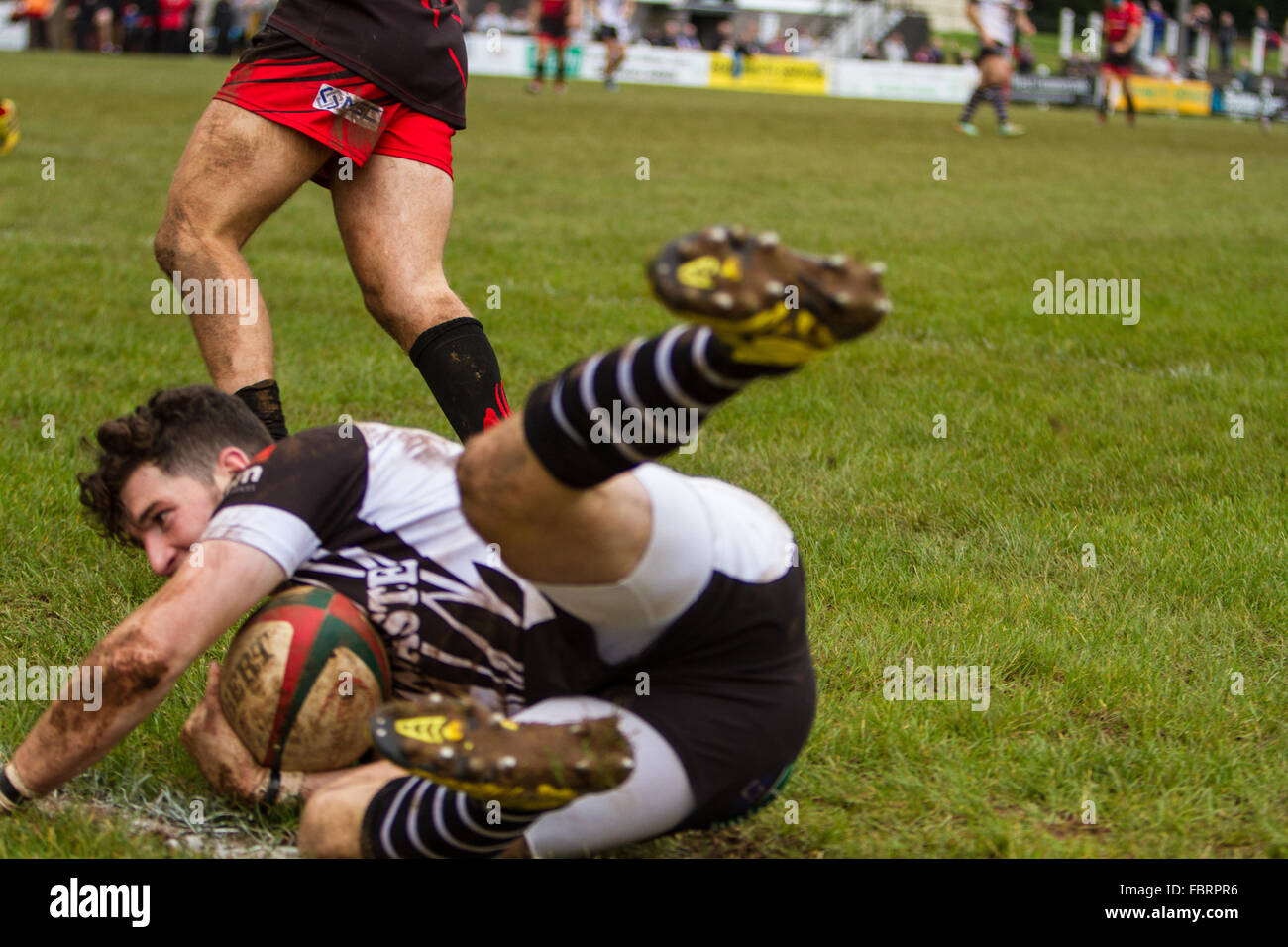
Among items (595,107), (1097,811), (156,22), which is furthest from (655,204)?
(156,22)

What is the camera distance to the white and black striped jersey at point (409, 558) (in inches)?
96.2

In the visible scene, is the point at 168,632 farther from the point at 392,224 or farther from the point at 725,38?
the point at 725,38

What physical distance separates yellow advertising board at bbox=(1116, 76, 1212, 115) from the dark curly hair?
3885cm

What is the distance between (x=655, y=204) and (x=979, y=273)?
148 inches

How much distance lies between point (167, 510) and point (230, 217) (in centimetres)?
163

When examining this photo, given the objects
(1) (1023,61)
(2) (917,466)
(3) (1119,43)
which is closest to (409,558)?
(2) (917,466)

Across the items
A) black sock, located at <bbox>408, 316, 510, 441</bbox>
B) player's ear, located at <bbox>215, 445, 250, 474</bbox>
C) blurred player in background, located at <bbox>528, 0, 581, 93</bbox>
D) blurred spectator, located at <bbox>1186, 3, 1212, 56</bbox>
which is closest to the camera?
player's ear, located at <bbox>215, 445, 250, 474</bbox>

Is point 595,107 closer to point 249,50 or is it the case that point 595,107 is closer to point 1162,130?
point 1162,130

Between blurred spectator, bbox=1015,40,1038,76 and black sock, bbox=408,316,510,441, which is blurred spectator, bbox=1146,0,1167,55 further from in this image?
black sock, bbox=408,316,510,441

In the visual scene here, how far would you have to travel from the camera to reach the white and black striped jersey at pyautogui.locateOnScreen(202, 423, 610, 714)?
8.02 feet

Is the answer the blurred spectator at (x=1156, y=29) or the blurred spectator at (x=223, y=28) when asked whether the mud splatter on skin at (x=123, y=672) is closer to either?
the blurred spectator at (x=223, y=28)

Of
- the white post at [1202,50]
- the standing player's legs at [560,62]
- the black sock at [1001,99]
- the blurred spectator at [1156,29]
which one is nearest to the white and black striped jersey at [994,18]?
the black sock at [1001,99]

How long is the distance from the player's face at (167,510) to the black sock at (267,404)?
1094 millimetres

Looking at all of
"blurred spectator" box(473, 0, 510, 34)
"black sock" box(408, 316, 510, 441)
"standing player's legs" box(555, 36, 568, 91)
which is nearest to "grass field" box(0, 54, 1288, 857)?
"black sock" box(408, 316, 510, 441)
